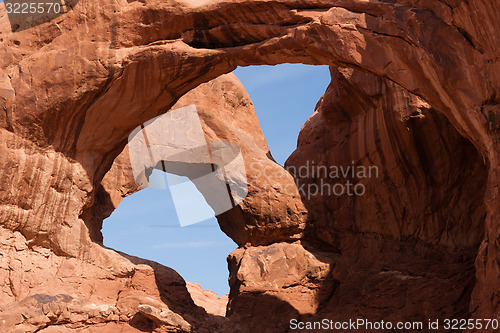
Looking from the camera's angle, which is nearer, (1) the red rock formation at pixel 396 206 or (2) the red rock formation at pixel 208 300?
(1) the red rock formation at pixel 396 206

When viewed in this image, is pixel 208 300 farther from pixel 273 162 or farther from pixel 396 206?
pixel 396 206

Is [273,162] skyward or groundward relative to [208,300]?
skyward

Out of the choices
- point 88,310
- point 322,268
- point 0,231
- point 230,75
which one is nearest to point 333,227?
point 322,268

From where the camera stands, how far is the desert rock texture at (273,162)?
10172mm

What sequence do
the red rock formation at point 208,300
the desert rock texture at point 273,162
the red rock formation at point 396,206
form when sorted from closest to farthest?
the desert rock texture at point 273,162, the red rock formation at point 396,206, the red rock formation at point 208,300

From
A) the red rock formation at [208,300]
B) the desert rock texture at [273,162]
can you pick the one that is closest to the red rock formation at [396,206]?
the desert rock texture at [273,162]

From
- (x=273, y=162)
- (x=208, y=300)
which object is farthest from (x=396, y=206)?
(x=208, y=300)

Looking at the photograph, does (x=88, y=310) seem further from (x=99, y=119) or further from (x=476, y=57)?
(x=476, y=57)

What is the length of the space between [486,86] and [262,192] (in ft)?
22.8

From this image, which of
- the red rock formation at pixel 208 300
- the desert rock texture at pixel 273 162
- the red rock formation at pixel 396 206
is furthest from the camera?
the red rock formation at pixel 208 300

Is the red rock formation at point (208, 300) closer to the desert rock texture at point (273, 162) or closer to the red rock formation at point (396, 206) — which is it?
the desert rock texture at point (273, 162)

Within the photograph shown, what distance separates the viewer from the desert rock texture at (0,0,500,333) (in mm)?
10172

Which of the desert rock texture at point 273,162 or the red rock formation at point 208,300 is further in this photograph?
the red rock formation at point 208,300

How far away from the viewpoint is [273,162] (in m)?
16.1
